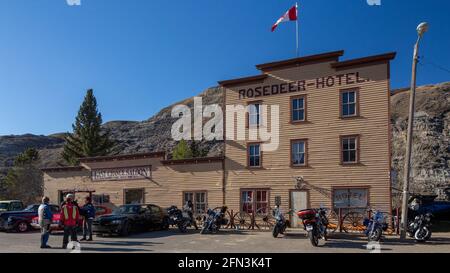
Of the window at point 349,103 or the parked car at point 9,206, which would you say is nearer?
the window at point 349,103

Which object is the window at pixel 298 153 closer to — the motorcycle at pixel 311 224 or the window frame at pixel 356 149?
the window frame at pixel 356 149

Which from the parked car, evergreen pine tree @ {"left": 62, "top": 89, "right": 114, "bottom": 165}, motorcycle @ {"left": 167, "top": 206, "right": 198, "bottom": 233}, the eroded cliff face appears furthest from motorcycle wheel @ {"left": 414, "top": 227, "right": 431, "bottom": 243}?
evergreen pine tree @ {"left": 62, "top": 89, "right": 114, "bottom": 165}

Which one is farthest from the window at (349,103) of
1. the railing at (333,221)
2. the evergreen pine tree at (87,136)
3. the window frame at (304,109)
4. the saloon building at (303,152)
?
the evergreen pine tree at (87,136)

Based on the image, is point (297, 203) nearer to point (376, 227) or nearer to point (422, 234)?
point (376, 227)

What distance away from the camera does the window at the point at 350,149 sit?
21.7 m

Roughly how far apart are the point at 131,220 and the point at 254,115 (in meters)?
9.37

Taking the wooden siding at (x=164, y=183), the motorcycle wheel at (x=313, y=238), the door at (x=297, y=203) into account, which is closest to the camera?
the motorcycle wheel at (x=313, y=238)

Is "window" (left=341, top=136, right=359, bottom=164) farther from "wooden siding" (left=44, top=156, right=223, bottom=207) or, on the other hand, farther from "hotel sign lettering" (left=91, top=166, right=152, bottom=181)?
"hotel sign lettering" (left=91, top=166, right=152, bottom=181)

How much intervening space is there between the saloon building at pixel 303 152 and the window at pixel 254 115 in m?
0.06

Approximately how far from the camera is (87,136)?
58.6m

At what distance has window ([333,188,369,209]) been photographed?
69.8ft

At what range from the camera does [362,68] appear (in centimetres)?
2180

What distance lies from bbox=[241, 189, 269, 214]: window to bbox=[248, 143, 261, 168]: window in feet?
4.86

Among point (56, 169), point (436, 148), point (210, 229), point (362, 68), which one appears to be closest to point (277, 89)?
point (362, 68)
